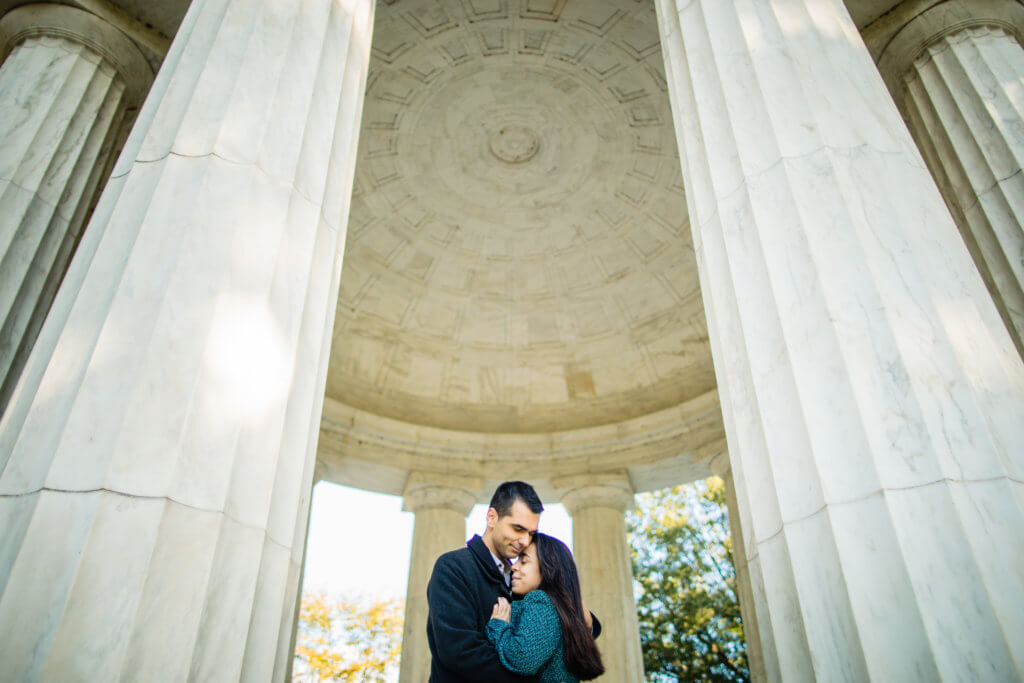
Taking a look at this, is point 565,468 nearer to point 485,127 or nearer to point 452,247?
point 452,247

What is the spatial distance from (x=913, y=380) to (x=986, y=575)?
2686 mm

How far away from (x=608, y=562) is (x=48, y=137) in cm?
3188

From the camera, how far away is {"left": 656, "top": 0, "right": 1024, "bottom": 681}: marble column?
8.34 m

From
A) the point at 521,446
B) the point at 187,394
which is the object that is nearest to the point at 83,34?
the point at 187,394

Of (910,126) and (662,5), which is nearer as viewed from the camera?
(662,5)

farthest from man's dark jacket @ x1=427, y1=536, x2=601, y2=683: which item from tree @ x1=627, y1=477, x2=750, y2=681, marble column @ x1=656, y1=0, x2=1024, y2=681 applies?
tree @ x1=627, y1=477, x2=750, y2=681

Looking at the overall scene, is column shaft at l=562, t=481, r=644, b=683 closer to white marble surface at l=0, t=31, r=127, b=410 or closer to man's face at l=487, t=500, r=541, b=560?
man's face at l=487, t=500, r=541, b=560

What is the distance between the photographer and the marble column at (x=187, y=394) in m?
8.37

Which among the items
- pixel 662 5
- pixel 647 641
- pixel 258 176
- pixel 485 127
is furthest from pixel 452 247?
pixel 647 641

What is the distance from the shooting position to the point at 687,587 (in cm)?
6919

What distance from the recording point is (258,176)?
493 inches

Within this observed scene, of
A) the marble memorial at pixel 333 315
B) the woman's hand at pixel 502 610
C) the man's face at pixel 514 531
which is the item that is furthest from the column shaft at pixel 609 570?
the woman's hand at pixel 502 610

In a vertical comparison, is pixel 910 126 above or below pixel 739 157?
above

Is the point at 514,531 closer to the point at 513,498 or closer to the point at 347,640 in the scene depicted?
the point at 513,498
